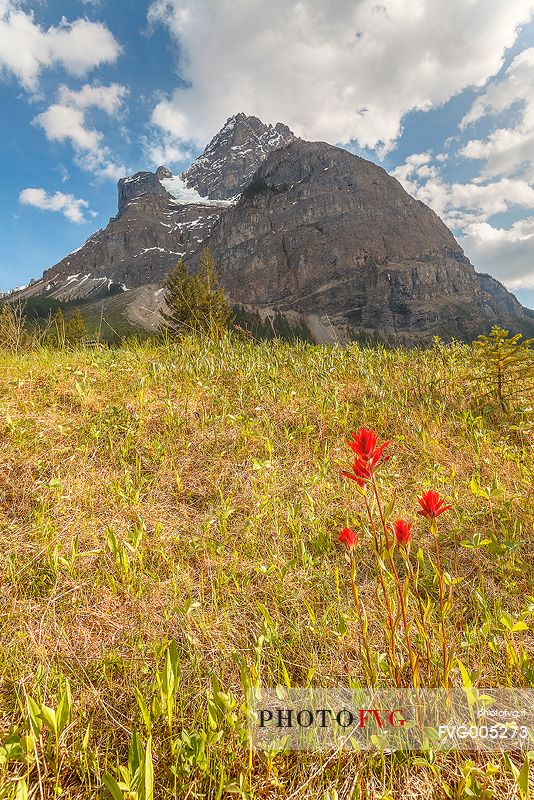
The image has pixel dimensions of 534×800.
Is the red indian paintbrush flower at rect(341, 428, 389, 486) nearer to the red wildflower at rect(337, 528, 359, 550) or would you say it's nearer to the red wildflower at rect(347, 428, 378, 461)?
the red wildflower at rect(347, 428, 378, 461)

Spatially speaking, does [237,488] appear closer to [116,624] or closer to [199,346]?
[116,624]

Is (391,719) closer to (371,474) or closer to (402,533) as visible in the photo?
(402,533)

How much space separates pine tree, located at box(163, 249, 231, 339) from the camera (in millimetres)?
7961

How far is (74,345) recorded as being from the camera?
7559 mm

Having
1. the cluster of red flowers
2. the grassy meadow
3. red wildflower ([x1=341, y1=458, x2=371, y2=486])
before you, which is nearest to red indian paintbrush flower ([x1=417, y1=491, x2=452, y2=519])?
the cluster of red flowers

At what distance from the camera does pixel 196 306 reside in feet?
62.0

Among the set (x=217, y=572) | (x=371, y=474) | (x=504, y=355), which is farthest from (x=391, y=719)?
(x=504, y=355)

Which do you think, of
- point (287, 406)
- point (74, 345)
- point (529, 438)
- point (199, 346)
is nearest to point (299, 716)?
point (287, 406)

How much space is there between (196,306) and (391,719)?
1892 centimetres

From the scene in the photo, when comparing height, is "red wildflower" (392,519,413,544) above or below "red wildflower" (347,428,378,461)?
below

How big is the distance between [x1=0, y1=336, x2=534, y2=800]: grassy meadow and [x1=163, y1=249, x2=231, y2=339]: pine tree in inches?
96.4

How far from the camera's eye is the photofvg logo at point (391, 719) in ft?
4.80

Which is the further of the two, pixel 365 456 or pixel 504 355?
pixel 504 355

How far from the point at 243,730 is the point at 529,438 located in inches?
190
